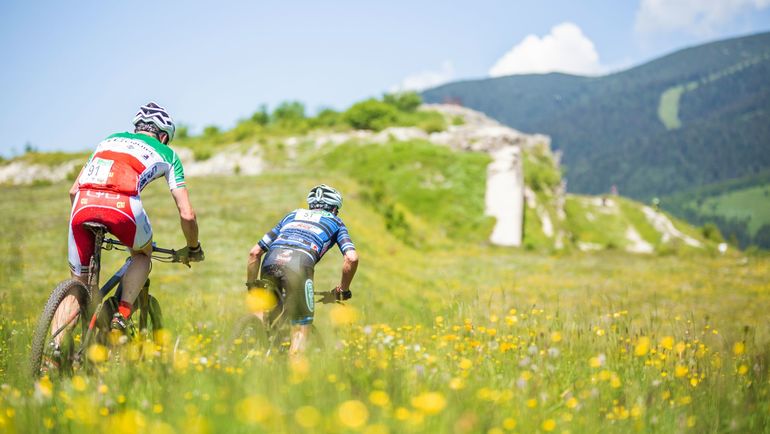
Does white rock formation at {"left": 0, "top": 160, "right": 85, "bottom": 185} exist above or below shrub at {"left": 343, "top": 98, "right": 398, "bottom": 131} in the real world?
below

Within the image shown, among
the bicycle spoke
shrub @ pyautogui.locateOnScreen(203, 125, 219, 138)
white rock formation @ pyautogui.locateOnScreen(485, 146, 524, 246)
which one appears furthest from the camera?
shrub @ pyautogui.locateOnScreen(203, 125, 219, 138)

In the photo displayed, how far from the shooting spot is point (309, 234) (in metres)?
5.81

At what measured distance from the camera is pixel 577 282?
1850 cm

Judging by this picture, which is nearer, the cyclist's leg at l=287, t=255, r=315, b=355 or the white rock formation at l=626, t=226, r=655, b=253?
the cyclist's leg at l=287, t=255, r=315, b=355

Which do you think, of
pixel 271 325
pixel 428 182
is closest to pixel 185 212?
pixel 271 325

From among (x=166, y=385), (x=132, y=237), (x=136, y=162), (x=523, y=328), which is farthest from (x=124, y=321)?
(x=523, y=328)

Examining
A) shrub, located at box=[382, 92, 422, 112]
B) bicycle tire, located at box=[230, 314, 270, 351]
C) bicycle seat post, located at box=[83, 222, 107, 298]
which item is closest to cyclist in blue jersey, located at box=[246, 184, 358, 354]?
bicycle tire, located at box=[230, 314, 270, 351]

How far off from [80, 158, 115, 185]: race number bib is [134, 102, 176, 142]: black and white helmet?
1.83ft

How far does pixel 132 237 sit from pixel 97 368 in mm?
1418

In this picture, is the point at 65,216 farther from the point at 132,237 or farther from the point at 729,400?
the point at 729,400

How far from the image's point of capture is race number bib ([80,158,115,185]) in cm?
461

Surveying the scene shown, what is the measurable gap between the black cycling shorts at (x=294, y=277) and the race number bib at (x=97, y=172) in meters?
1.67

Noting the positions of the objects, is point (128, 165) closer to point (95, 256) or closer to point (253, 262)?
point (95, 256)

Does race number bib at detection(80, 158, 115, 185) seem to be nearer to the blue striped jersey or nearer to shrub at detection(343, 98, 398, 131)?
the blue striped jersey
